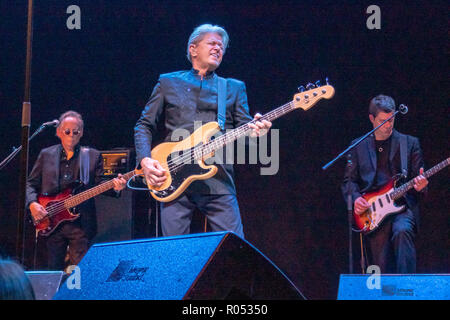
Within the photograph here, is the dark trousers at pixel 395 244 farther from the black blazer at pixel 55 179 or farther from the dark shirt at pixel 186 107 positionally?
the black blazer at pixel 55 179

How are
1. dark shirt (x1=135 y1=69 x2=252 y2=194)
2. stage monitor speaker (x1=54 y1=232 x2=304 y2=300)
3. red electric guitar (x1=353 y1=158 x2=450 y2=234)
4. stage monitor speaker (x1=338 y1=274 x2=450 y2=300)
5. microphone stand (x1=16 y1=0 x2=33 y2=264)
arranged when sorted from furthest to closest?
red electric guitar (x1=353 y1=158 x2=450 y2=234) < dark shirt (x1=135 y1=69 x2=252 y2=194) < microphone stand (x1=16 y1=0 x2=33 y2=264) < stage monitor speaker (x1=338 y1=274 x2=450 y2=300) < stage monitor speaker (x1=54 y1=232 x2=304 y2=300)

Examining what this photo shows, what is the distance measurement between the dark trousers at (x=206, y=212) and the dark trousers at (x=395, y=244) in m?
1.73

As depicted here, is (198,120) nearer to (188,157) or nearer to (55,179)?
(188,157)

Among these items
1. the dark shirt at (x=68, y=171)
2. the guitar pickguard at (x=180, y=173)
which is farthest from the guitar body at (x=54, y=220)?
the guitar pickguard at (x=180, y=173)

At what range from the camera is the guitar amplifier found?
495cm

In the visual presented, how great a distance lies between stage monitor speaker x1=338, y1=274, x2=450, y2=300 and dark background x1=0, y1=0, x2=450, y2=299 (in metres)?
2.62

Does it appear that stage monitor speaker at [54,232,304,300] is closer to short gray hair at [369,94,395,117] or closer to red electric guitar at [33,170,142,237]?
red electric guitar at [33,170,142,237]

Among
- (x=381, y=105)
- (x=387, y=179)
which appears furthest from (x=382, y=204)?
(x=381, y=105)

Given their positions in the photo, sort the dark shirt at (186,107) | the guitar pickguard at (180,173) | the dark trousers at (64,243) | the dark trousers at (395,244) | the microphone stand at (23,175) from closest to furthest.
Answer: the microphone stand at (23,175) → the guitar pickguard at (180,173) → the dark shirt at (186,107) → the dark trousers at (395,244) → the dark trousers at (64,243)

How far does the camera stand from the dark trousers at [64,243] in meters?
4.80

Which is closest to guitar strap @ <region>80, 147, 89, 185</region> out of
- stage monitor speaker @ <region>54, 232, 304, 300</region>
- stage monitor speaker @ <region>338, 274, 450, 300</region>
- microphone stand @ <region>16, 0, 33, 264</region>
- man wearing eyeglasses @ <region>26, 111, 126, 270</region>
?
man wearing eyeglasses @ <region>26, 111, 126, 270</region>

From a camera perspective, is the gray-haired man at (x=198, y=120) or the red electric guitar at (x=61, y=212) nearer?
the gray-haired man at (x=198, y=120)

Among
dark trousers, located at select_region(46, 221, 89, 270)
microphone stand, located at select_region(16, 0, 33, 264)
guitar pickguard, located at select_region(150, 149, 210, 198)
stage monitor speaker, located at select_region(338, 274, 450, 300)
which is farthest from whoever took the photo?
dark trousers, located at select_region(46, 221, 89, 270)
